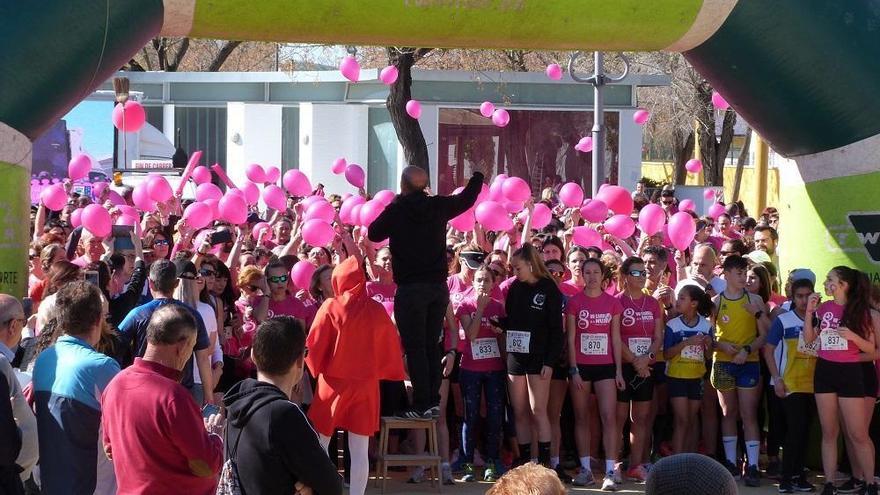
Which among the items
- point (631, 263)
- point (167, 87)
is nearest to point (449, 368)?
A: point (631, 263)

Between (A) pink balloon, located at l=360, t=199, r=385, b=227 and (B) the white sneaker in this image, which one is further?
(A) pink balloon, located at l=360, t=199, r=385, b=227

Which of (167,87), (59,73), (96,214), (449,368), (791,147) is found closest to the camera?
(59,73)

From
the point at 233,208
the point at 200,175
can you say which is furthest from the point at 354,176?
the point at 233,208

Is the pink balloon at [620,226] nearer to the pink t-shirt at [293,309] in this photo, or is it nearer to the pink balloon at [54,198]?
the pink t-shirt at [293,309]

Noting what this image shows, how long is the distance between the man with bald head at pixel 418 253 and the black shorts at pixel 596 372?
1.43m

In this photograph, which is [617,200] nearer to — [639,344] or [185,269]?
[639,344]

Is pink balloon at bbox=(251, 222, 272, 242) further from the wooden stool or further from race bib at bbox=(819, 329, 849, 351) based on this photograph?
race bib at bbox=(819, 329, 849, 351)

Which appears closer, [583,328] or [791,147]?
[791,147]

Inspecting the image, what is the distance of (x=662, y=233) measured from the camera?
11438mm

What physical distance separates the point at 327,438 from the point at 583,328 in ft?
7.40

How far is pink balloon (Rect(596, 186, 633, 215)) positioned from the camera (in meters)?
11.9

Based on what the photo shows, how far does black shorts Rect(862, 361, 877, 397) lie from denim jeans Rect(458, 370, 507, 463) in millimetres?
2406

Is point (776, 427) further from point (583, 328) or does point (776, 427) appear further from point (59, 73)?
point (59, 73)

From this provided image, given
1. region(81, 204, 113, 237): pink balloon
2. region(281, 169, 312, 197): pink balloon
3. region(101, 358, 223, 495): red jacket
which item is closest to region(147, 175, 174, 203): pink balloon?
region(281, 169, 312, 197): pink balloon
